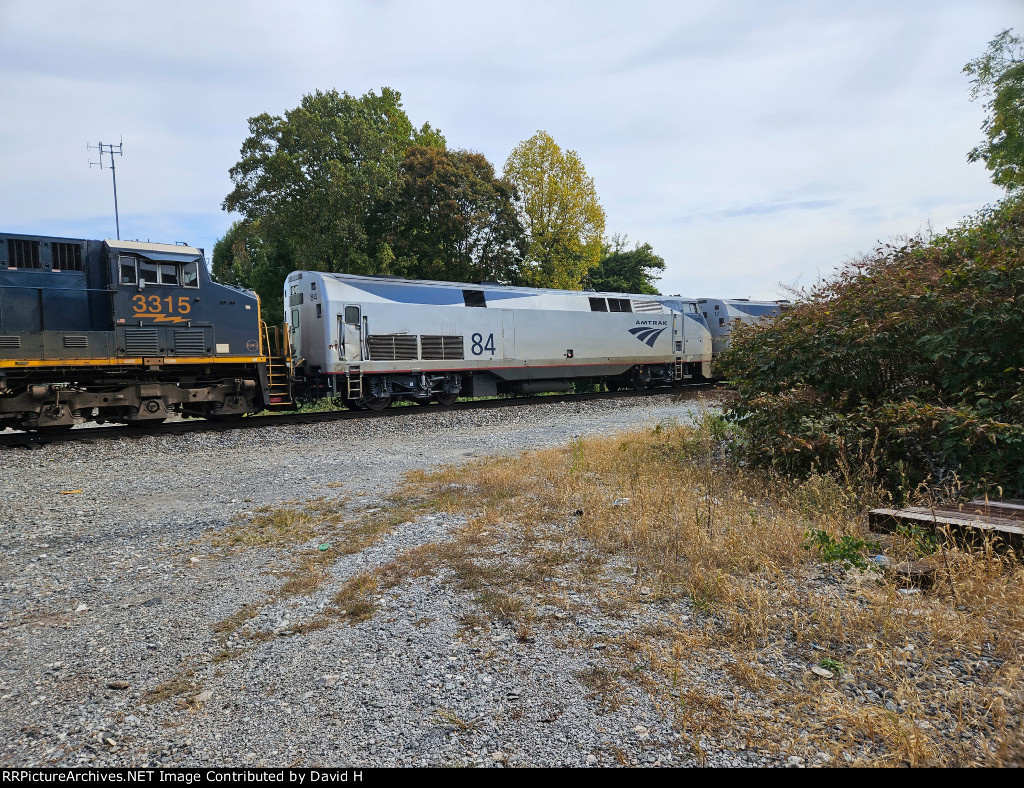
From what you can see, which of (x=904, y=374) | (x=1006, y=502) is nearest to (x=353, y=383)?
(x=904, y=374)

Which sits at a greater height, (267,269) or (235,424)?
(267,269)

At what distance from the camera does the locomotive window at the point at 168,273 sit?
38.5ft

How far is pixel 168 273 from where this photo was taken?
38.8 feet

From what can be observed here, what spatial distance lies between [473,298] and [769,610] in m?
13.4

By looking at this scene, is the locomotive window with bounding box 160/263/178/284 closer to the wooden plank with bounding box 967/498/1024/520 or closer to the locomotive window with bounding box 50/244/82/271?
the locomotive window with bounding box 50/244/82/271

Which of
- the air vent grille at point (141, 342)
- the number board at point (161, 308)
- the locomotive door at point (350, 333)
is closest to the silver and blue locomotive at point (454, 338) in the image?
the locomotive door at point (350, 333)

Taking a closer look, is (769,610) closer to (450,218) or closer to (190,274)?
(190,274)

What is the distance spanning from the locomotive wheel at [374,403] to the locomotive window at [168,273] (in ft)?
15.9

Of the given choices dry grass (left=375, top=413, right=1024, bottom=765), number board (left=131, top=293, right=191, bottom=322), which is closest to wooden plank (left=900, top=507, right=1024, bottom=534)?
dry grass (left=375, top=413, right=1024, bottom=765)

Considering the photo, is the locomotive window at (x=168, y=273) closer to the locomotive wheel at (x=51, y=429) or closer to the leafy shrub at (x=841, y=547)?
the locomotive wheel at (x=51, y=429)

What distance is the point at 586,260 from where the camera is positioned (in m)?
32.2

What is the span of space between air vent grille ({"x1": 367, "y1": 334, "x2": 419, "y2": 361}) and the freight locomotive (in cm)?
3

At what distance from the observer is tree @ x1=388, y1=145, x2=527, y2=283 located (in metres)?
27.1
